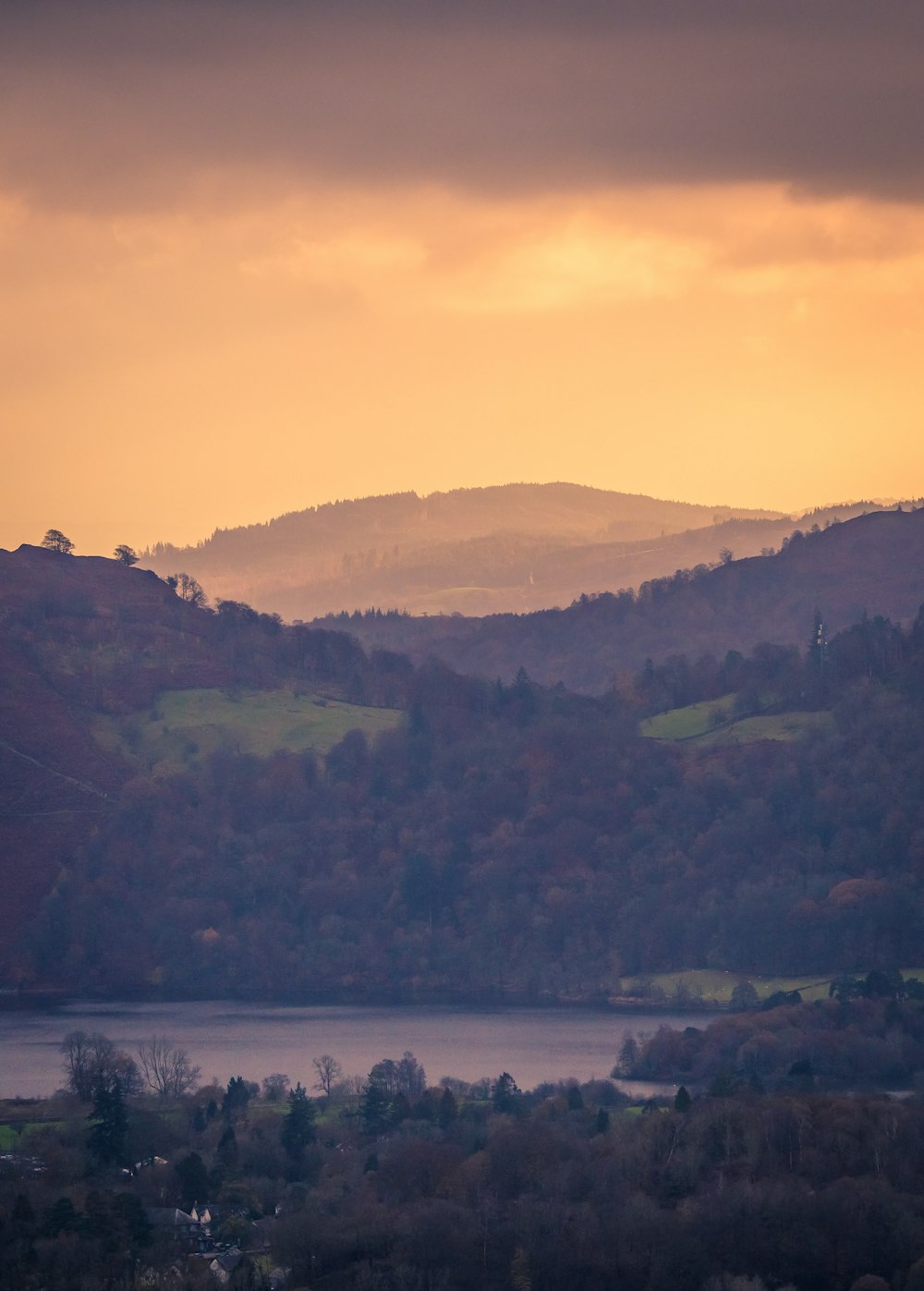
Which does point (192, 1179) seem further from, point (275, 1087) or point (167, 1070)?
point (167, 1070)

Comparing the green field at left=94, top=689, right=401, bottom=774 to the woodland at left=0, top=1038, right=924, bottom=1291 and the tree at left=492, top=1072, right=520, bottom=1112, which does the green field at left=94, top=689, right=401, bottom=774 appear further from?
the woodland at left=0, top=1038, right=924, bottom=1291

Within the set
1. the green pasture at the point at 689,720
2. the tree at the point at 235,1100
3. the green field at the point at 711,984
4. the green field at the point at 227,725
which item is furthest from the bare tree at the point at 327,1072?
the green pasture at the point at 689,720

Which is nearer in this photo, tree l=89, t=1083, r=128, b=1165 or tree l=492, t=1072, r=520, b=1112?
tree l=89, t=1083, r=128, b=1165

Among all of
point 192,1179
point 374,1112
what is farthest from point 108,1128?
point 374,1112

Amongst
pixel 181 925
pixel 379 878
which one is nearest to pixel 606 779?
pixel 379 878

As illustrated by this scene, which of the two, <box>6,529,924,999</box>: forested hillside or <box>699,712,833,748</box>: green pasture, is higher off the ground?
<box>699,712,833,748</box>: green pasture

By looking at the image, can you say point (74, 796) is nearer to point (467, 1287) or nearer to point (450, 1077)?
point (450, 1077)

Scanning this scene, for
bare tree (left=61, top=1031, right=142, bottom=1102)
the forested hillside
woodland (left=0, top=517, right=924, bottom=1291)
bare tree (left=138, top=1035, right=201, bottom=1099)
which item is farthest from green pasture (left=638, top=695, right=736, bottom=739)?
bare tree (left=61, top=1031, right=142, bottom=1102)

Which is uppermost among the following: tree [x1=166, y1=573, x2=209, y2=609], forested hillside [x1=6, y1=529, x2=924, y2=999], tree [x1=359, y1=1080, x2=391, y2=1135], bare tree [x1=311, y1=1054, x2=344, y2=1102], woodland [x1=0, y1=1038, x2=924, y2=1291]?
tree [x1=166, y1=573, x2=209, y2=609]
